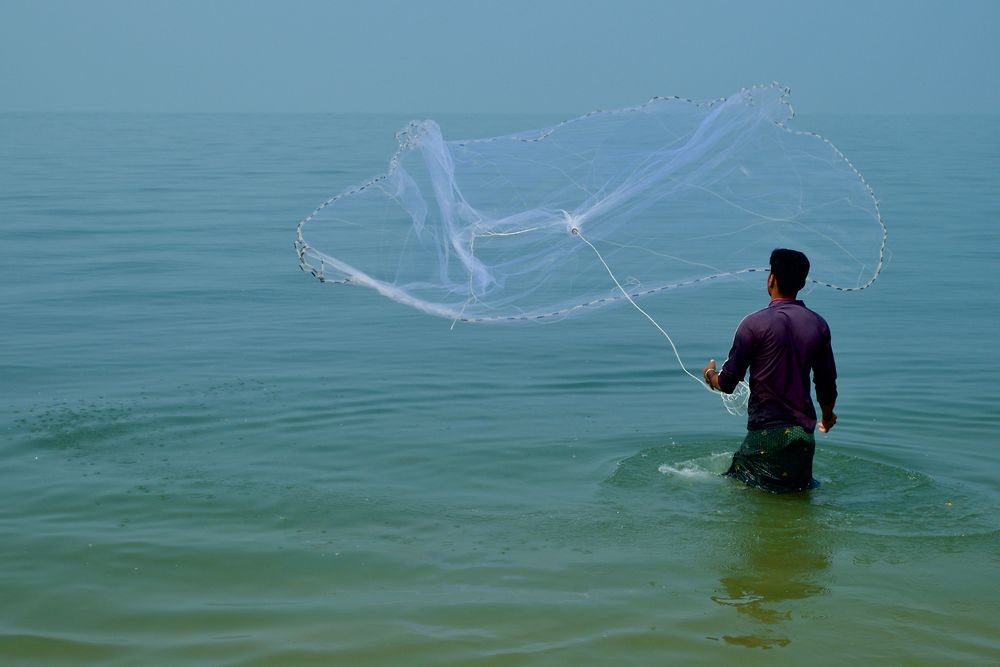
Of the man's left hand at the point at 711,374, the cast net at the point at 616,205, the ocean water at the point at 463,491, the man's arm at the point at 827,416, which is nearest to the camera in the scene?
the ocean water at the point at 463,491

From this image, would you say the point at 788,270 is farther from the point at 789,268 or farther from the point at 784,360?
the point at 784,360

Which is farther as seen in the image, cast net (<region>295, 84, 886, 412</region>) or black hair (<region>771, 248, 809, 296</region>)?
cast net (<region>295, 84, 886, 412</region>)

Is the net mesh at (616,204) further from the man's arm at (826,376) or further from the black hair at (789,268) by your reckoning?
the man's arm at (826,376)

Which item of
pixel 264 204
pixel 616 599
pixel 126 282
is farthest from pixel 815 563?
pixel 264 204

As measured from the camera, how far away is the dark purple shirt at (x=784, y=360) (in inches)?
250

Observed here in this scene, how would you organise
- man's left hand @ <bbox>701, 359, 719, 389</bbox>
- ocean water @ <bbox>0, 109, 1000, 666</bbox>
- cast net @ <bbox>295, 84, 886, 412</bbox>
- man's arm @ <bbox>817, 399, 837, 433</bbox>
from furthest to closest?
1. cast net @ <bbox>295, 84, 886, 412</bbox>
2. man's arm @ <bbox>817, 399, 837, 433</bbox>
3. man's left hand @ <bbox>701, 359, 719, 389</bbox>
4. ocean water @ <bbox>0, 109, 1000, 666</bbox>

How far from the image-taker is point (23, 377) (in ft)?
33.9

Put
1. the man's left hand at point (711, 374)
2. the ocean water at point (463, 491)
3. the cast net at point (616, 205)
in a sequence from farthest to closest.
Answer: the cast net at point (616, 205) < the man's left hand at point (711, 374) < the ocean water at point (463, 491)

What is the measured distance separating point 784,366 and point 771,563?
1.09 m

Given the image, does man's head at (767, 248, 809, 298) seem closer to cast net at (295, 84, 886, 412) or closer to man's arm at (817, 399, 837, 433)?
man's arm at (817, 399, 837, 433)

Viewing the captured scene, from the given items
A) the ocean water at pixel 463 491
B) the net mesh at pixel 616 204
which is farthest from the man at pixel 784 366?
the net mesh at pixel 616 204

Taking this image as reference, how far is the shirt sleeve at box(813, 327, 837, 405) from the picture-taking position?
6.38 metres

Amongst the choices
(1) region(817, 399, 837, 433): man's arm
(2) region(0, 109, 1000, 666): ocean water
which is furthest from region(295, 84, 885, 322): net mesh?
(2) region(0, 109, 1000, 666): ocean water

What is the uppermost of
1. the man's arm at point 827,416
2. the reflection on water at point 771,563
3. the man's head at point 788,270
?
the man's head at point 788,270
